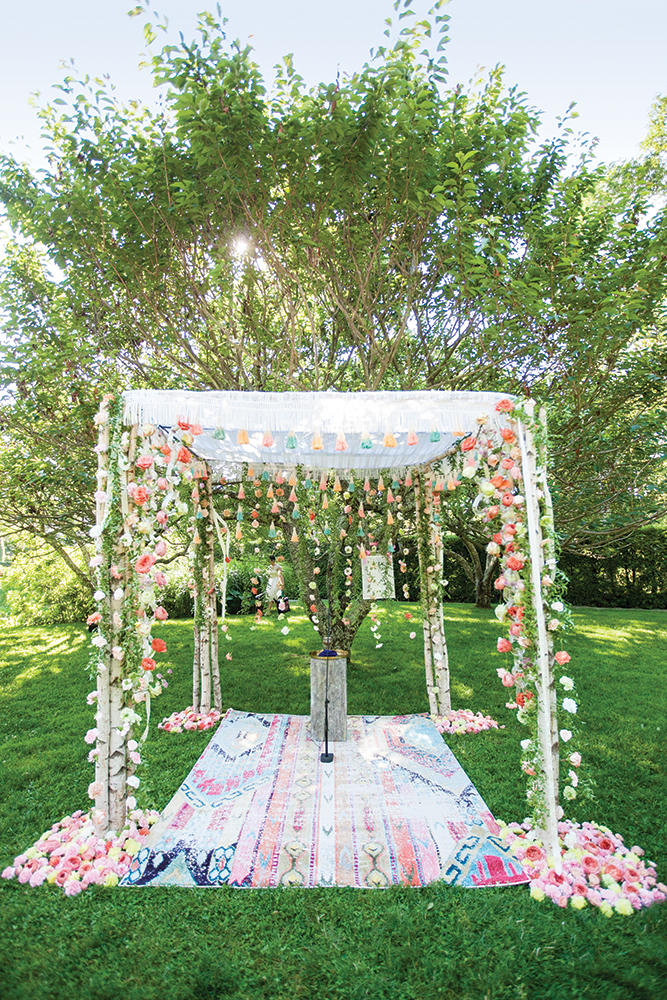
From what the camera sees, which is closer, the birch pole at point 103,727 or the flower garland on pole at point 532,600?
the flower garland on pole at point 532,600

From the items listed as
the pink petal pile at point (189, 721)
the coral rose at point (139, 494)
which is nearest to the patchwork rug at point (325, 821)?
the pink petal pile at point (189, 721)

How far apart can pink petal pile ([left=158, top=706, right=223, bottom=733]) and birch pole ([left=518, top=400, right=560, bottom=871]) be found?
3645 millimetres

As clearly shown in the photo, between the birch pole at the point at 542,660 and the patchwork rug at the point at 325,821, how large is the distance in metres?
0.42

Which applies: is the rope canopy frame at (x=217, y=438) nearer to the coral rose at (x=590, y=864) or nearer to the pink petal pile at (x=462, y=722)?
the coral rose at (x=590, y=864)

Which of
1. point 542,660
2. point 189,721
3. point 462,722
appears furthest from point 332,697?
point 542,660

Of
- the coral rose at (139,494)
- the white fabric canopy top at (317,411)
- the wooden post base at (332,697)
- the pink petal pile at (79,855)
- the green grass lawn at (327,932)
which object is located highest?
the white fabric canopy top at (317,411)

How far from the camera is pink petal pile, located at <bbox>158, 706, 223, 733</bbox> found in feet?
17.6

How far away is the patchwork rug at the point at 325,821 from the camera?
10.00 feet

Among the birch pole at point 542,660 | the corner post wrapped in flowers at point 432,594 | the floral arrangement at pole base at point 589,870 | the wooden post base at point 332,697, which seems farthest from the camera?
the corner post wrapped in flowers at point 432,594

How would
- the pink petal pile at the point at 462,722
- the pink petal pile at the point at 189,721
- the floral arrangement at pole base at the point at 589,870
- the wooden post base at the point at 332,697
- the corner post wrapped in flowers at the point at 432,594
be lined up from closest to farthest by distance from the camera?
the floral arrangement at pole base at the point at 589,870
the wooden post base at the point at 332,697
the pink petal pile at the point at 462,722
the pink petal pile at the point at 189,721
the corner post wrapped in flowers at the point at 432,594

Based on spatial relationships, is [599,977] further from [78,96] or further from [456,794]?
[78,96]

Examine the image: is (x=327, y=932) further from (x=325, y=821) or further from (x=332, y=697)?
(x=332, y=697)

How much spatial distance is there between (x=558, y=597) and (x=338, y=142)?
414cm

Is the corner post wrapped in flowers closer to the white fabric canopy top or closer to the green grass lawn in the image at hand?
the green grass lawn
